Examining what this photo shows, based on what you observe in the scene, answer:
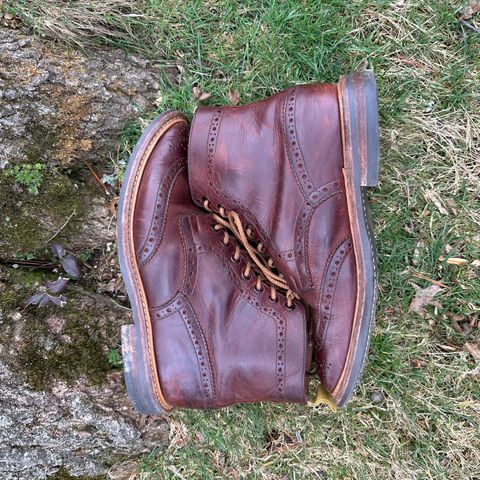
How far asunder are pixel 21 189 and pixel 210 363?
1409 millimetres

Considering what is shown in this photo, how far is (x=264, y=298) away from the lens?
8.59 feet

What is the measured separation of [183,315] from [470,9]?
2209 millimetres

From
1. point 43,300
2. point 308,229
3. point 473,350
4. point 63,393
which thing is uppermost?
point 308,229

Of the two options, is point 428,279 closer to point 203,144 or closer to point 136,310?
point 203,144

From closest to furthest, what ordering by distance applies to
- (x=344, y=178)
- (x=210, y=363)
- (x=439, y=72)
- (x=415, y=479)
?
(x=344, y=178)
(x=210, y=363)
(x=439, y=72)
(x=415, y=479)

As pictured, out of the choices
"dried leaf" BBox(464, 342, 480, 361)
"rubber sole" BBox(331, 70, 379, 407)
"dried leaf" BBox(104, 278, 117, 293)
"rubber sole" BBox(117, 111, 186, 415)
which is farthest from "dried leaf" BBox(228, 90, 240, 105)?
"dried leaf" BBox(464, 342, 480, 361)

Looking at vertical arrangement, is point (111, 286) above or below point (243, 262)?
below

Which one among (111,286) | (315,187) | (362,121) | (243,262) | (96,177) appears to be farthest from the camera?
(111,286)

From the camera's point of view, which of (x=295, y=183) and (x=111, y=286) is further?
(x=111, y=286)

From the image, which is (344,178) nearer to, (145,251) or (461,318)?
(145,251)

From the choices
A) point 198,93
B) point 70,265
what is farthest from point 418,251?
point 70,265

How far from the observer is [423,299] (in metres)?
2.93

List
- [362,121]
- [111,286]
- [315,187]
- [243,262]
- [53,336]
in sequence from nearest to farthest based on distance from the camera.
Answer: [362,121], [315,187], [243,262], [53,336], [111,286]

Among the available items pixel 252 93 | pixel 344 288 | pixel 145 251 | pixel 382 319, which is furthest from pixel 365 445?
pixel 252 93
